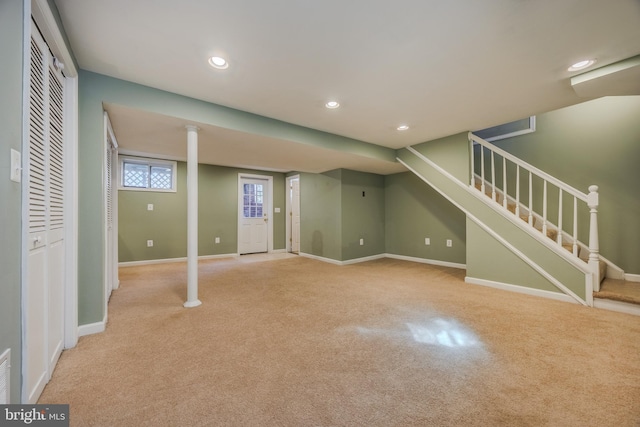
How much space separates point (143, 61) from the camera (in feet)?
6.41

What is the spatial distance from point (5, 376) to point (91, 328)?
4.64 ft

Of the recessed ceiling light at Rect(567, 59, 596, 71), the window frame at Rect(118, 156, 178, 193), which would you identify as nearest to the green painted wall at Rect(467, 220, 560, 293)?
the recessed ceiling light at Rect(567, 59, 596, 71)

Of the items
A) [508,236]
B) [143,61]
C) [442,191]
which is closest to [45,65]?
[143,61]

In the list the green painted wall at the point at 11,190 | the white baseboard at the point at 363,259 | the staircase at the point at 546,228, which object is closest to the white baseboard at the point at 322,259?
the white baseboard at the point at 363,259

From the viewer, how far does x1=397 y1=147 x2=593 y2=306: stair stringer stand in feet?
8.77

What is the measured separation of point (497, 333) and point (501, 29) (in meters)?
2.25

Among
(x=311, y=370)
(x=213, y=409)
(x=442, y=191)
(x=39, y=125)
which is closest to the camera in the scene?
(x=213, y=409)

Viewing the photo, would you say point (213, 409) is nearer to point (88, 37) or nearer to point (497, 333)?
point (497, 333)

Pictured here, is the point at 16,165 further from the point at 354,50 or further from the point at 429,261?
the point at 429,261

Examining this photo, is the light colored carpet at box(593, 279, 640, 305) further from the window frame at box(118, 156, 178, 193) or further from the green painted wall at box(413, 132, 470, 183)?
the window frame at box(118, 156, 178, 193)

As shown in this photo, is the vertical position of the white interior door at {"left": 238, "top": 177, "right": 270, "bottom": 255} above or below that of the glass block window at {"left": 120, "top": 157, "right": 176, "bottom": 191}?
below

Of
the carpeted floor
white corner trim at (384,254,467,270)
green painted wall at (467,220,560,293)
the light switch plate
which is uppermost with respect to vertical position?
the light switch plate

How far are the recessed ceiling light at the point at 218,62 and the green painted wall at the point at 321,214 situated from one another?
127 inches

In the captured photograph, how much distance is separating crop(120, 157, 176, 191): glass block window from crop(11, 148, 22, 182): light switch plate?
14.2 ft
